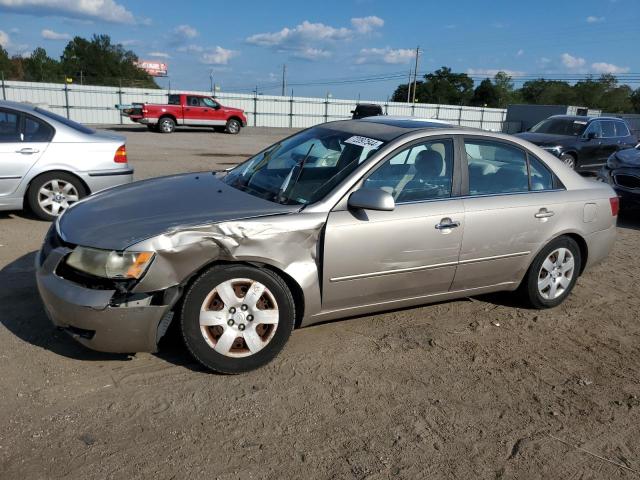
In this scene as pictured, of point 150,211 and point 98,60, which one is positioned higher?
point 98,60

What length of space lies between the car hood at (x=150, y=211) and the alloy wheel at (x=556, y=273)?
2411mm

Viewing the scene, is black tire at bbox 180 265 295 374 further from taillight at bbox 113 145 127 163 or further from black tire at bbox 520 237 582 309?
taillight at bbox 113 145 127 163

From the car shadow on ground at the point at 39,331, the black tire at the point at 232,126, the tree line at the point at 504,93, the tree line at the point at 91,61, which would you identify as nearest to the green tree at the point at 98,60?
the tree line at the point at 91,61

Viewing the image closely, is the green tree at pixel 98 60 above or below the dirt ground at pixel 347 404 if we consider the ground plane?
above

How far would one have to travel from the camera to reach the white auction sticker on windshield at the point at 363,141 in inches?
155

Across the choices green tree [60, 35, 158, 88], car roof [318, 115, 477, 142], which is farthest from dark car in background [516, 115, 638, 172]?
green tree [60, 35, 158, 88]

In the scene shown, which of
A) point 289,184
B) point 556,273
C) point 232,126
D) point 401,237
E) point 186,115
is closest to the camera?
point 401,237

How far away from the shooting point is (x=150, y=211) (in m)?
3.53

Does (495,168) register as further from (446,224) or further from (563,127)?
(563,127)

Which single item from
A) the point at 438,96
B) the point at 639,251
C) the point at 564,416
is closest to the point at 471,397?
the point at 564,416

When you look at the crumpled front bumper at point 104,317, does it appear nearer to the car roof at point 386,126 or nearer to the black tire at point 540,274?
the car roof at point 386,126

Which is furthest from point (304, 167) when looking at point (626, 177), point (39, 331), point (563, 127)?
point (563, 127)

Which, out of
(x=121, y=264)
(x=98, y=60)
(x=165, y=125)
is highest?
(x=98, y=60)

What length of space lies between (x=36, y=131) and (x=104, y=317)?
452 cm
